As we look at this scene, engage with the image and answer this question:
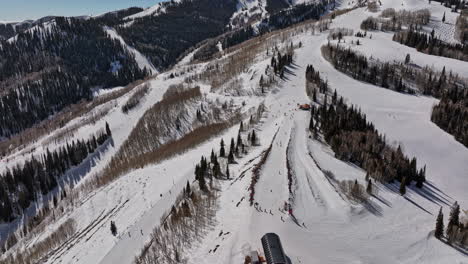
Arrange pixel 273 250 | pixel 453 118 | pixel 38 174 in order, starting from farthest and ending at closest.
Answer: pixel 38 174
pixel 453 118
pixel 273 250

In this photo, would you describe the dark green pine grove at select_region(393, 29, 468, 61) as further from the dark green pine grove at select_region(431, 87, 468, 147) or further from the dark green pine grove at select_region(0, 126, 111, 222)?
the dark green pine grove at select_region(0, 126, 111, 222)

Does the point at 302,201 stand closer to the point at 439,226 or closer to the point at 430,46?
the point at 439,226

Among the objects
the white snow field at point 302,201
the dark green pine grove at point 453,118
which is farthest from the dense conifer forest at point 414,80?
the white snow field at point 302,201

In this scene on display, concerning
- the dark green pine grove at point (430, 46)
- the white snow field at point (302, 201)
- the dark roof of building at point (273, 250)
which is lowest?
the white snow field at point (302, 201)

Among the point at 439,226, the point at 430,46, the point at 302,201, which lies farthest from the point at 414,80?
the point at 302,201

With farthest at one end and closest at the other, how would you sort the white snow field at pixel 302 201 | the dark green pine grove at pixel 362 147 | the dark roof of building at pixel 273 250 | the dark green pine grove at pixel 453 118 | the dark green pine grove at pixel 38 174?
the dark green pine grove at pixel 38 174
the dark green pine grove at pixel 453 118
the dark green pine grove at pixel 362 147
the white snow field at pixel 302 201
the dark roof of building at pixel 273 250

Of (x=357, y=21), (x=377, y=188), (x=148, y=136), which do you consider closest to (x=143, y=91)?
(x=148, y=136)

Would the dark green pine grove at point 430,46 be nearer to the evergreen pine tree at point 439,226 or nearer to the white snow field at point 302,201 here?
the white snow field at point 302,201
